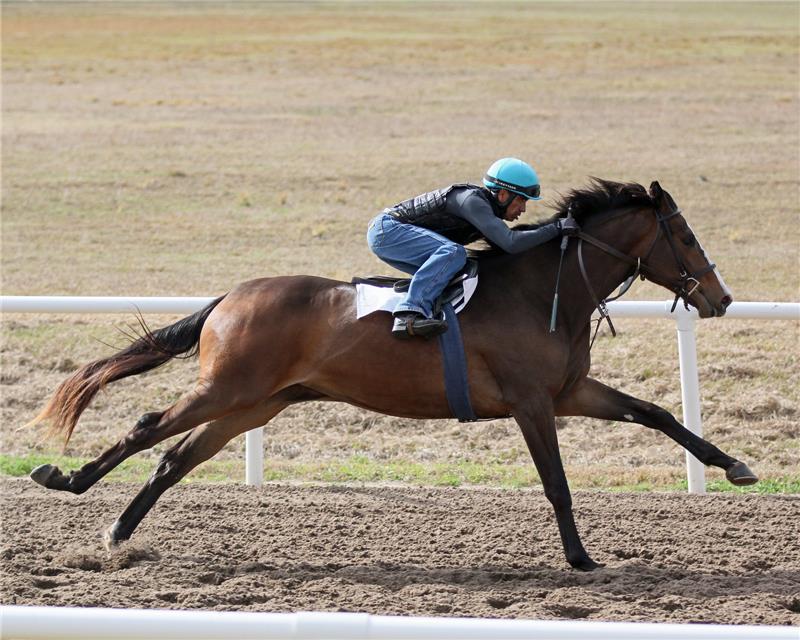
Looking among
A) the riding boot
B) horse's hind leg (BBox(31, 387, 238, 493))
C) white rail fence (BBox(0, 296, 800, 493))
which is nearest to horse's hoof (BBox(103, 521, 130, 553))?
horse's hind leg (BBox(31, 387, 238, 493))

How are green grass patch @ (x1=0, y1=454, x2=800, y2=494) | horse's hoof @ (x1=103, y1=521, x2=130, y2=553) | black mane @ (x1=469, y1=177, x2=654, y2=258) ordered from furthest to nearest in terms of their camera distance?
green grass patch @ (x1=0, y1=454, x2=800, y2=494), black mane @ (x1=469, y1=177, x2=654, y2=258), horse's hoof @ (x1=103, y1=521, x2=130, y2=553)

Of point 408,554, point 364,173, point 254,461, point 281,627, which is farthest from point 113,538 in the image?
point 364,173

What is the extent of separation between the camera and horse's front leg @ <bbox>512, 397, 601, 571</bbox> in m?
6.21

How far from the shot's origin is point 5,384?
10.7 meters

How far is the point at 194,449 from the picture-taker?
6.64m

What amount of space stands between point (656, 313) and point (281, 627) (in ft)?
19.0

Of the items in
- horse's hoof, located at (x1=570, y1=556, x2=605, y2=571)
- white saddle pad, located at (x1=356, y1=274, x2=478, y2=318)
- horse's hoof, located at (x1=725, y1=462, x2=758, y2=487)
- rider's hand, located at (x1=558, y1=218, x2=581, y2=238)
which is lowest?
horse's hoof, located at (x1=570, y1=556, x2=605, y2=571)

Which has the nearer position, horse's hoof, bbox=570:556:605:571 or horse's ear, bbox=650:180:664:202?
horse's hoof, bbox=570:556:605:571

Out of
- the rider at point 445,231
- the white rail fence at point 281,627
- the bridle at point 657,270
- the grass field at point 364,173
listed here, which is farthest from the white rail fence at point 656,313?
the white rail fence at point 281,627

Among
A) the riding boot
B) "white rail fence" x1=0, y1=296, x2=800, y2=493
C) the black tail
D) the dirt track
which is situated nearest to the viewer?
the dirt track

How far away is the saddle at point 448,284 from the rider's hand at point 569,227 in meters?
0.49

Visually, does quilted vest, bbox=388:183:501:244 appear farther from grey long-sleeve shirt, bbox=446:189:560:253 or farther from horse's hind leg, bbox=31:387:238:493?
horse's hind leg, bbox=31:387:238:493

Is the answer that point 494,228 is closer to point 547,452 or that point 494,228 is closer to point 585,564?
point 547,452

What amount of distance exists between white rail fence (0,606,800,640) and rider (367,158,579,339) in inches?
151
